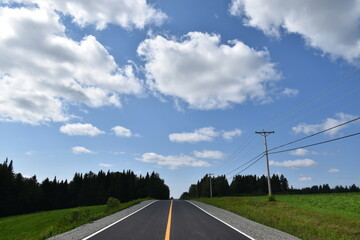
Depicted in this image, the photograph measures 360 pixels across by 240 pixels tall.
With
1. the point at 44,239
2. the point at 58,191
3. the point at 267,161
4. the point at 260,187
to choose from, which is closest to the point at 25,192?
the point at 58,191

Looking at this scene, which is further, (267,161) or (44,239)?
(267,161)

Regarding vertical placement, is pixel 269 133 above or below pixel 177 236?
above

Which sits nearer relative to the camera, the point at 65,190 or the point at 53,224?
the point at 53,224

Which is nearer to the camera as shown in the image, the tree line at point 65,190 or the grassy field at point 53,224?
the grassy field at point 53,224

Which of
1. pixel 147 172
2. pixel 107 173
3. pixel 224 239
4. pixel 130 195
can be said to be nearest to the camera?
pixel 224 239

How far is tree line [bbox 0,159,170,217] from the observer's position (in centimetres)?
7044

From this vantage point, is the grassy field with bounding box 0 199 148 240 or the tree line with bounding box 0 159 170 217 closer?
the grassy field with bounding box 0 199 148 240

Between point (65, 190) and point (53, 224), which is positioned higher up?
point (65, 190)

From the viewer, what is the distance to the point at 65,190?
330 ft

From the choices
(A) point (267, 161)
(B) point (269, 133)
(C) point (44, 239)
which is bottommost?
(C) point (44, 239)

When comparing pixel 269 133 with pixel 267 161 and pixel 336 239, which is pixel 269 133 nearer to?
pixel 267 161

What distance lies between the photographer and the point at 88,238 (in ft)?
32.6

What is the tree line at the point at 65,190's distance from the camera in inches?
2773

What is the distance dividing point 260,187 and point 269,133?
122m
